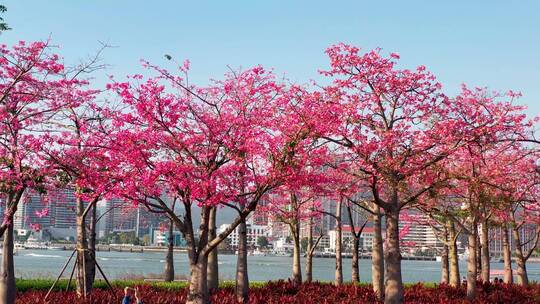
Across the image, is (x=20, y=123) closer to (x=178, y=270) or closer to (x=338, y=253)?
(x=338, y=253)

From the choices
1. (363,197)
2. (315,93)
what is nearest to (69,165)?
(315,93)

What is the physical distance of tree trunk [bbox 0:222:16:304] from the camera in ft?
53.1

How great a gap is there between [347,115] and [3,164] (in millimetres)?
10472

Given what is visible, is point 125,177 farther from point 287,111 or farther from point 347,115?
point 347,115

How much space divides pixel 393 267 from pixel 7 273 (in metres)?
11.2

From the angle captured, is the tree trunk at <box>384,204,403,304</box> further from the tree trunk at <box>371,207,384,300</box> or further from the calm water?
the calm water

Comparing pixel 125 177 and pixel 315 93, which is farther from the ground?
pixel 315 93

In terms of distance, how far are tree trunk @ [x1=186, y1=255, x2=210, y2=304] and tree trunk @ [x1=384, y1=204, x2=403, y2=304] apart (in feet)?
18.3

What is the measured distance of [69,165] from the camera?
16.6 meters

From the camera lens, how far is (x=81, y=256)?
19969mm

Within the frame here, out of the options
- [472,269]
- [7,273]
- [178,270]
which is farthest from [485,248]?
[178,270]

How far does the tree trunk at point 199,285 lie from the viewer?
16672 millimetres

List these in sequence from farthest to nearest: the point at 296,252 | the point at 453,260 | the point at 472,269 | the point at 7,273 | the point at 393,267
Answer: the point at 296,252
the point at 453,260
the point at 472,269
the point at 393,267
the point at 7,273

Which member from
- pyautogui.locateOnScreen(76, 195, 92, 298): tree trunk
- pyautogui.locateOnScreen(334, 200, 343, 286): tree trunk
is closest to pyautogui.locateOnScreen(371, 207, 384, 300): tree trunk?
pyautogui.locateOnScreen(334, 200, 343, 286): tree trunk
